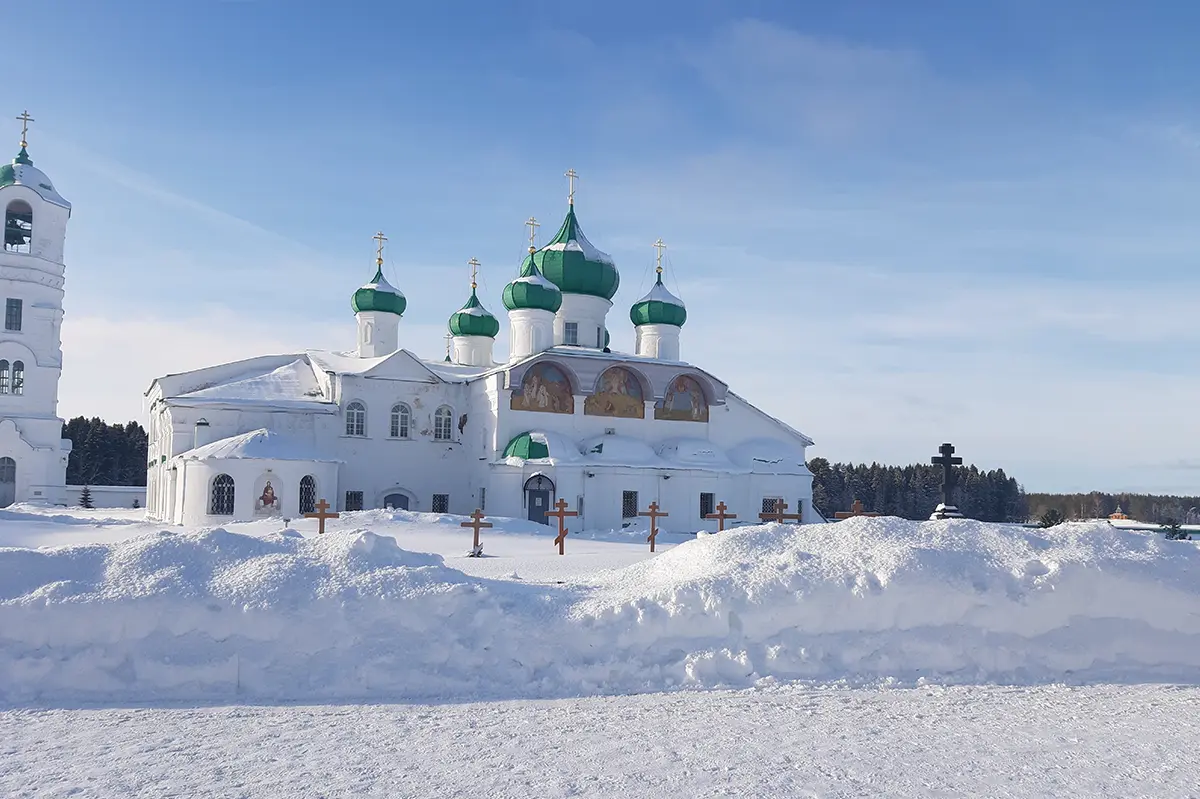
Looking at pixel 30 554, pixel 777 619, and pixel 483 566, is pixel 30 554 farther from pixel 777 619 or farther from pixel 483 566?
pixel 777 619

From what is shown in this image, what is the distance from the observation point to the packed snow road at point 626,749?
207 inches

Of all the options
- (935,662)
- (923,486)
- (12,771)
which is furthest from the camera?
(923,486)

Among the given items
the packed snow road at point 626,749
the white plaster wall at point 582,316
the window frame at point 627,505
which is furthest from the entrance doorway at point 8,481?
the packed snow road at point 626,749

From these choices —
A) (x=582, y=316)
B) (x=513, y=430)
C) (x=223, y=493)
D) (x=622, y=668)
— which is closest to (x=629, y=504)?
(x=513, y=430)

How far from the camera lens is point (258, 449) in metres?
24.5

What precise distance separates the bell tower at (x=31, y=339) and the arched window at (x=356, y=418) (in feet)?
40.7

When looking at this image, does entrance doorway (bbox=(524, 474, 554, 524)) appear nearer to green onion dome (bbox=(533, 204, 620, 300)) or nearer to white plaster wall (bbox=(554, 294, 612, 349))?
white plaster wall (bbox=(554, 294, 612, 349))

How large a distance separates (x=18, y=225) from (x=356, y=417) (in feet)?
52.3

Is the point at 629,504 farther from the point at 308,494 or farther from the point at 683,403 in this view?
the point at 308,494

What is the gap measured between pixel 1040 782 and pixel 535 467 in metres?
20.3

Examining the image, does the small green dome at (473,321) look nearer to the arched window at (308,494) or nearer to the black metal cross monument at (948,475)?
the arched window at (308,494)

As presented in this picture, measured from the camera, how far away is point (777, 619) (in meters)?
8.27

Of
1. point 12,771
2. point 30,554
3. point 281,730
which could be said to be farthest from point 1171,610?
point 30,554

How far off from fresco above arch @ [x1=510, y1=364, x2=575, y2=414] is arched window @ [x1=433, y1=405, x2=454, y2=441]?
3.45 metres
